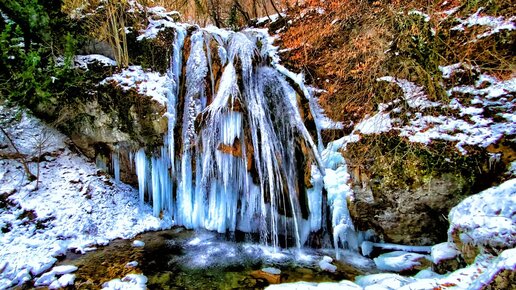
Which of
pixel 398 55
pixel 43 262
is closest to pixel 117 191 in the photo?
pixel 43 262

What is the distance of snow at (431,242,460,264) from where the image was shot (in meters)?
2.78

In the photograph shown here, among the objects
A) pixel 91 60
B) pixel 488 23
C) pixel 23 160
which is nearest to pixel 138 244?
pixel 23 160

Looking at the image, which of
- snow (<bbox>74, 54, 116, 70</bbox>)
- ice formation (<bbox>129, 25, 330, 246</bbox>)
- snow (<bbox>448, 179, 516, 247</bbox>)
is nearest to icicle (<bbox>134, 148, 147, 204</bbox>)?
ice formation (<bbox>129, 25, 330, 246</bbox>)

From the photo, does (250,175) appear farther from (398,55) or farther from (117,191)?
(398,55)

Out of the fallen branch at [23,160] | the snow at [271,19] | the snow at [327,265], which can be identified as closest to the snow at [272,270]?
the snow at [327,265]

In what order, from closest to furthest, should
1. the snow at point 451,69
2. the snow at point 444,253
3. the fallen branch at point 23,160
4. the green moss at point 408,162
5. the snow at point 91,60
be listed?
the snow at point 444,253 → the green moss at point 408,162 → the snow at point 451,69 → the fallen branch at point 23,160 → the snow at point 91,60

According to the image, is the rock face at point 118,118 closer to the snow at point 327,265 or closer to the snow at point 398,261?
the snow at point 327,265

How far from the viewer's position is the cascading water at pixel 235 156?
4.57 meters

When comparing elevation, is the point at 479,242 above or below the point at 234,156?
below

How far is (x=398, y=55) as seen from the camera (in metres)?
4.65

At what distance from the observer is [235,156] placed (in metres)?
4.78

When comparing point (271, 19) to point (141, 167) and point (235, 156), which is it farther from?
point (141, 167)

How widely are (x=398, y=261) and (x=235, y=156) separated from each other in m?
2.88

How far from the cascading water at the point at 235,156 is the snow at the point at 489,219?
198 cm
